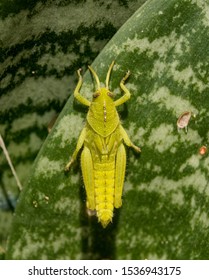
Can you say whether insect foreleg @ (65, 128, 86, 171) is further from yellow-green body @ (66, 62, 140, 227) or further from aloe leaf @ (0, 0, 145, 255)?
aloe leaf @ (0, 0, 145, 255)

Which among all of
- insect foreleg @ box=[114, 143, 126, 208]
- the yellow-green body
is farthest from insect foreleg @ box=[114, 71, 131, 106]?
insect foreleg @ box=[114, 143, 126, 208]

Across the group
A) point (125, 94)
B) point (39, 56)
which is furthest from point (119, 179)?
point (39, 56)

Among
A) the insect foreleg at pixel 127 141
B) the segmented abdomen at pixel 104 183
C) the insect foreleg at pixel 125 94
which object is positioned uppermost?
the insect foreleg at pixel 125 94

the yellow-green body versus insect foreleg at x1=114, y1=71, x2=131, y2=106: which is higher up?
insect foreleg at x1=114, y1=71, x2=131, y2=106

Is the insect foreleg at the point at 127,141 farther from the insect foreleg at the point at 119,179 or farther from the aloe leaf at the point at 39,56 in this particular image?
the aloe leaf at the point at 39,56

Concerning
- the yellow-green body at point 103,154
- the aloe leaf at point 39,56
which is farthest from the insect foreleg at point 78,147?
the aloe leaf at point 39,56

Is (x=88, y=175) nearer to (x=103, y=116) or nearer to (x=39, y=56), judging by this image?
(x=103, y=116)

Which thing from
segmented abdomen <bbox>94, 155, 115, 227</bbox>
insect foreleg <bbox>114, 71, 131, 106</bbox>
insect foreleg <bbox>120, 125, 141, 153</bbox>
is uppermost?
insect foreleg <bbox>114, 71, 131, 106</bbox>
